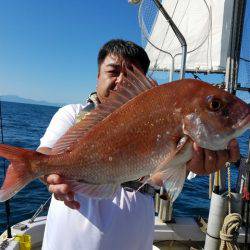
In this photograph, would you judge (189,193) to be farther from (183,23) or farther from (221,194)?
(221,194)

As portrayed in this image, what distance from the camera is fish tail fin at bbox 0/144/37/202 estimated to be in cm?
209

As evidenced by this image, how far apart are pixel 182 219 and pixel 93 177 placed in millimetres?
4129

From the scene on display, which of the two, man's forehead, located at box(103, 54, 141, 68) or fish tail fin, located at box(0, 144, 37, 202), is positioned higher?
man's forehead, located at box(103, 54, 141, 68)

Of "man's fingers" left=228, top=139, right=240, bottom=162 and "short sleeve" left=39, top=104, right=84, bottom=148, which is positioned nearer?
"man's fingers" left=228, top=139, right=240, bottom=162

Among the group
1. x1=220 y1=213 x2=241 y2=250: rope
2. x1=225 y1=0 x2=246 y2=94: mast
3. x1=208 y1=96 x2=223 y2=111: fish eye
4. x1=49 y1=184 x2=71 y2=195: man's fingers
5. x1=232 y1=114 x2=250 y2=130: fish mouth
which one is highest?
x1=225 y1=0 x2=246 y2=94: mast

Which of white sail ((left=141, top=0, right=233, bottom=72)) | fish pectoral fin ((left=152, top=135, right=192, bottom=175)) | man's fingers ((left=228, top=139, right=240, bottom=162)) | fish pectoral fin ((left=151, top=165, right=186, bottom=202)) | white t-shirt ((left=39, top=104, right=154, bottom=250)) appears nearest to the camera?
fish pectoral fin ((left=152, top=135, right=192, bottom=175))

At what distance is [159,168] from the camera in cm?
195

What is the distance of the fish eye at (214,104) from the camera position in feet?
6.48

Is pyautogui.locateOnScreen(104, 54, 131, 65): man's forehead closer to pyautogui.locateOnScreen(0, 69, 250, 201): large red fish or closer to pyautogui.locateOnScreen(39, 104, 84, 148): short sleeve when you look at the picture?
pyautogui.locateOnScreen(39, 104, 84, 148): short sleeve

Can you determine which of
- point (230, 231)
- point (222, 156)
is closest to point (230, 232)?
point (230, 231)

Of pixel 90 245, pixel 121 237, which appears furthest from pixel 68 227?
pixel 121 237

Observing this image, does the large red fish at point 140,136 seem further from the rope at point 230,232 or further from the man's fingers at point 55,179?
the rope at point 230,232

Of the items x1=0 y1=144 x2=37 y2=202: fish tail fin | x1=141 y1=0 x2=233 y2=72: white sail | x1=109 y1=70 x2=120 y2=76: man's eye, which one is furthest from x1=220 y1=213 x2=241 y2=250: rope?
x1=141 y1=0 x2=233 y2=72: white sail

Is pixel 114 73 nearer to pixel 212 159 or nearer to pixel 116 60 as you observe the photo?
pixel 116 60
